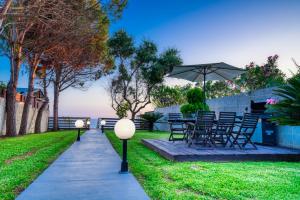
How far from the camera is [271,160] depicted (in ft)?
17.5

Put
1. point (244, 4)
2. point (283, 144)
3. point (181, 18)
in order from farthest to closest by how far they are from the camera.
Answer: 1. point (181, 18)
2. point (244, 4)
3. point (283, 144)

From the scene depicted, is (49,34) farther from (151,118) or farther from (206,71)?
(151,118)

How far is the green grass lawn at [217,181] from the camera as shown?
281cm

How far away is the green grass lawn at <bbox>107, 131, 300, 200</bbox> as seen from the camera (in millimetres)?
2813

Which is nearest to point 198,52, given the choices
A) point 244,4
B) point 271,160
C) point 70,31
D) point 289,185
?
point 244,4

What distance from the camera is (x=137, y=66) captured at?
22766mm

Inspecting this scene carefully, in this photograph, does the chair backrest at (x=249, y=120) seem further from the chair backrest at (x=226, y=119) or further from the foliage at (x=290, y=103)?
the foliage at (x=290, y=103)

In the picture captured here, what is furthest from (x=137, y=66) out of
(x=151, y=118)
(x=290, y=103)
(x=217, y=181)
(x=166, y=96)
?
(x=290, y=103)

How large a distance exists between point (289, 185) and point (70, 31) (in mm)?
10211

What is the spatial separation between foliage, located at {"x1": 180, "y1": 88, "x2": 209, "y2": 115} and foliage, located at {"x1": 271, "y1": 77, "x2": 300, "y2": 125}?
450 cm

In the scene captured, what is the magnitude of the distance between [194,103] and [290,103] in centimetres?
506

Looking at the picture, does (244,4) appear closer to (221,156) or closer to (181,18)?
(181,18)

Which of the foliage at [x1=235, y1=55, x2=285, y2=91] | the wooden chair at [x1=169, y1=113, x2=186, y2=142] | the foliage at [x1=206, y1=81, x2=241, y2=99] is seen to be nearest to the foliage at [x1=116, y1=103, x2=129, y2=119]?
the foliage at [x1=206, y1=81, x2=241, y2=99]

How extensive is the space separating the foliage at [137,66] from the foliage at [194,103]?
1416 cm
